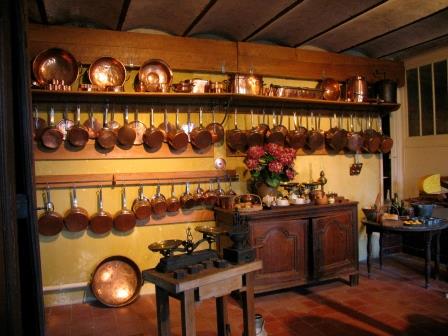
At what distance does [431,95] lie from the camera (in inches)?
181

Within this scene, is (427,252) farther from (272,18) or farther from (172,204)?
(272,18)

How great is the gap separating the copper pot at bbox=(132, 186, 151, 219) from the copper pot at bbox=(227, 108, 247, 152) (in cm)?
99

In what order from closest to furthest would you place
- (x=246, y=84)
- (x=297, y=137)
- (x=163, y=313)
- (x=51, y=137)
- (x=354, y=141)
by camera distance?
(x=163, y=313) < (x=51, y=137) < (x=246, y=84) < (x=297, y=137) < (x=354, y=141)

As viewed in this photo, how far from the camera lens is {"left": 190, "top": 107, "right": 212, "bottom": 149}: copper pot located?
12.4 feet

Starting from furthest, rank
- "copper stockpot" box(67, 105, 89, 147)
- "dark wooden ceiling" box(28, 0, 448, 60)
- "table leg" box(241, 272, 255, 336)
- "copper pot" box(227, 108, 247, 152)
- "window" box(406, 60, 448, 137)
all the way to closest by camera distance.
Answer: "window" box(406, 60, 448, 137) → "copper pot" box(227, 108, 247, 152) → "copper stockpot" box(67, 105, 89, 147) → "dark wooden ceiling" box(28, 0, 448, 60) → "table leg" box(241, 272, 255, 336)

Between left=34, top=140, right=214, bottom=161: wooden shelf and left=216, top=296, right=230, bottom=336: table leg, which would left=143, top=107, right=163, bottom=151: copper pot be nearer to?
left=34, top=140, right=214, bottom=161: wooden shelf

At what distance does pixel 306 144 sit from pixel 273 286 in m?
1.63

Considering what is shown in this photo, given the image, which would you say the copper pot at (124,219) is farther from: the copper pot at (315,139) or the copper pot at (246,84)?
the copper pot at (315,139)

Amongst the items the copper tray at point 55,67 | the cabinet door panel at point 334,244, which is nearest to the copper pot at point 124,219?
the copper tray at point 55,67

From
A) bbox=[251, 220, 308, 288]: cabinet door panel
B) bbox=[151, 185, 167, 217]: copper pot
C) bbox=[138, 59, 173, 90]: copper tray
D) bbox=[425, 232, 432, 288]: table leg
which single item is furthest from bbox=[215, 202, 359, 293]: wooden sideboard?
bbox=[138, 59, 173, 90]: copper tray

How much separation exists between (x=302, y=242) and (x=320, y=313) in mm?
649

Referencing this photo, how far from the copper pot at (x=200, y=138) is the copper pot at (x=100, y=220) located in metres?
0.97

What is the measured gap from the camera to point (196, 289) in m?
1.95

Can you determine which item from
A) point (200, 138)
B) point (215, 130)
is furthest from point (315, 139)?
point (200, 138)
